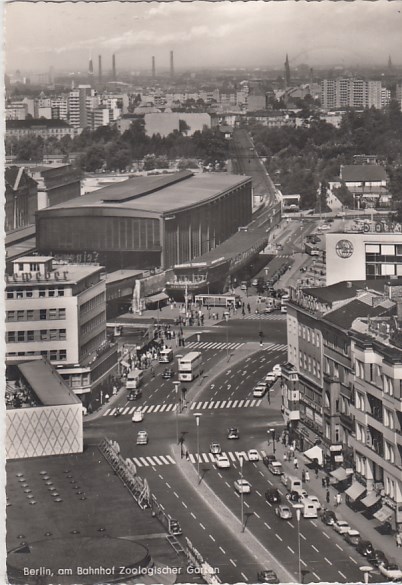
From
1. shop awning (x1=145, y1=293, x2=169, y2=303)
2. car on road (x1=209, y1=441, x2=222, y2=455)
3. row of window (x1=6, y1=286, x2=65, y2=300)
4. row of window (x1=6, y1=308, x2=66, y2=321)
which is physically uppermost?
row of window (x1=6, y1=286, x2=65, y2=300)

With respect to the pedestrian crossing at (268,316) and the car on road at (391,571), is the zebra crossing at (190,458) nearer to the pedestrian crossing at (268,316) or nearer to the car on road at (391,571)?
the car on road at (391,571)

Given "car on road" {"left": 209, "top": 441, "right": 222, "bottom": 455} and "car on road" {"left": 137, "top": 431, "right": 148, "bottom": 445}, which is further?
"car on road" {"left": 137, "top": 431, "right": 148, "bottom": 445}

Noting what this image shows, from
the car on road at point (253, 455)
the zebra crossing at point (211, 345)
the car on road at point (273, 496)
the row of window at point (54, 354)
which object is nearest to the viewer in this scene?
the car on road at point (273, 496)

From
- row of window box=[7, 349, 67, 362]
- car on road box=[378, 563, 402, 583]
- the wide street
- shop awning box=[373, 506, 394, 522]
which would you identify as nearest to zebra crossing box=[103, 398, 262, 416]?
the wide street

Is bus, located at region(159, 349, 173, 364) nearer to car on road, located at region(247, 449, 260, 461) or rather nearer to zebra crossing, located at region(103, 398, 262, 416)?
zebra crossing, located at region(103, 398, 262, 416)

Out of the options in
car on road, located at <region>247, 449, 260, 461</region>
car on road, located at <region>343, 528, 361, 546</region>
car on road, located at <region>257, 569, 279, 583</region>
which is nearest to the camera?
car on road, located at <region>257, 569, 279, 583</region>

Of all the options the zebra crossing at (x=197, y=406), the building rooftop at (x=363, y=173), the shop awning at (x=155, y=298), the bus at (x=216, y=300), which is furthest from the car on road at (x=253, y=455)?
the building rooftop at (x=363, y=173)

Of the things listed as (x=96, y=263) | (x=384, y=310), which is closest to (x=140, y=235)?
(x=96, y=263)

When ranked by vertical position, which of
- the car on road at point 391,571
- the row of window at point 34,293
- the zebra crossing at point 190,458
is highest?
the row of window at point 34,293

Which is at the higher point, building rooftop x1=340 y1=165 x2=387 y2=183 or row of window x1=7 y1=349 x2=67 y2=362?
building rooftop x1=340 y1=165 x2=387 y2=183
